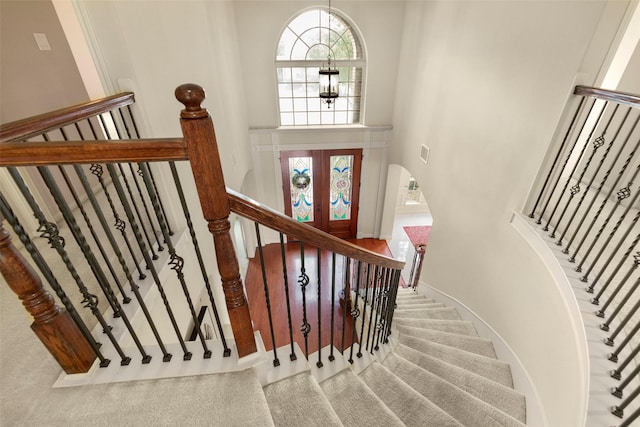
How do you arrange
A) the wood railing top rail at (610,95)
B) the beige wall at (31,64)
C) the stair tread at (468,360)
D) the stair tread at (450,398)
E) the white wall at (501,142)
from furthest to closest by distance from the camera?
the stair tread at (468,360), the beige wall at (31,64), the white wall at (501,142), the stair tread at (450,398), the wood railing top rail at (610,95)

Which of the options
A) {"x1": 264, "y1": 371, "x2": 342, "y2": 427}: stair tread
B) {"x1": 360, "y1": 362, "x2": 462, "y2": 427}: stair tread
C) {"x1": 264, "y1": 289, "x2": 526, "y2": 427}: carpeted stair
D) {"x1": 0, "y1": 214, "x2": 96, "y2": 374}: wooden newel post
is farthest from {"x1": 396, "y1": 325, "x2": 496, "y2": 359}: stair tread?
{"x1": 0, "y1": 214, "x2": 96, "y2": 374}: wooden newel post

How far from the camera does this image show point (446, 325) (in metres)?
3.38

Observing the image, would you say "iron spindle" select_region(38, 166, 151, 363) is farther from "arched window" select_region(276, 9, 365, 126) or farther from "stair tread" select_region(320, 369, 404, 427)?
"arched window" select_region(276, 9, 365, 126)

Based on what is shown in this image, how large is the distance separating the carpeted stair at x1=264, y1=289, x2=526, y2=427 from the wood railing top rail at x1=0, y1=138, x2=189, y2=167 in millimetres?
1141

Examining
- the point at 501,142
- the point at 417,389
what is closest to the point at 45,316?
the point at 417,389

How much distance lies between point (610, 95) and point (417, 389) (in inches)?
88.3

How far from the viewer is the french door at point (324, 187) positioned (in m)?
5.94

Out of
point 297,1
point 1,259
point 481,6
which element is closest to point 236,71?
point 297,1

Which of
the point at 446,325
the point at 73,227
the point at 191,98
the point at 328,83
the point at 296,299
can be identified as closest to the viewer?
the point at 191,98

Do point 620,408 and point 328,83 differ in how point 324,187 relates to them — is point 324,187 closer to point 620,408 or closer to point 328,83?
point 328,83

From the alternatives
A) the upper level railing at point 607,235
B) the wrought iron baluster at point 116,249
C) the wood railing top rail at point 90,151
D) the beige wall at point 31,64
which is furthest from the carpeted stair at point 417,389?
the beige wall at point 31,64

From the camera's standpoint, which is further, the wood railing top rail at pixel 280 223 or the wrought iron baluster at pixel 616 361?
the wrought iron baluster at pixel 616 361

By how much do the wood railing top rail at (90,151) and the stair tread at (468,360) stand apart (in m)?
2.57

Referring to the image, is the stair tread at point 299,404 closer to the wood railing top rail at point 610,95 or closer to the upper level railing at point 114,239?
the upper level railing at point 114,239
